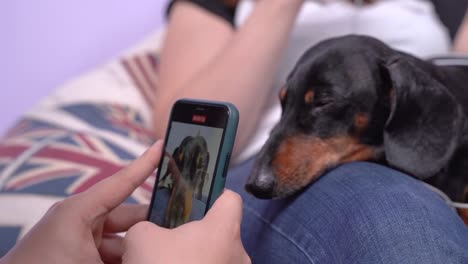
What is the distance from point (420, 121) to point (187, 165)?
1.21 feet

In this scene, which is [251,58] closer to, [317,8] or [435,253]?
[317,8]

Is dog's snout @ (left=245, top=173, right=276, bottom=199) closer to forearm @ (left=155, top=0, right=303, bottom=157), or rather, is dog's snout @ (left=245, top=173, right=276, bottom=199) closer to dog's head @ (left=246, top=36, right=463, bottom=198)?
dog's head @ (left=246, top=36, right=463, bottom=198)

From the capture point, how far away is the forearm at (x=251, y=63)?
1.15 m

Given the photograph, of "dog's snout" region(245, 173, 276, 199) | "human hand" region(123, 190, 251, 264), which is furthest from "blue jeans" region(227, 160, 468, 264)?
"human hand" region(123, 190, 251, 264)

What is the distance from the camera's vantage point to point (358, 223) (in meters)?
0.67

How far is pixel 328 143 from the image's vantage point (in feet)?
2.86

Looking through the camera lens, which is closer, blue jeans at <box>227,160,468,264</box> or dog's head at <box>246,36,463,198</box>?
blue jeans at <box>227,160,468,264</box>

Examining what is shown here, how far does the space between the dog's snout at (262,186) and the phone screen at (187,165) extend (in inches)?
5.3

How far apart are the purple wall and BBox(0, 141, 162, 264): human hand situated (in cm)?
109

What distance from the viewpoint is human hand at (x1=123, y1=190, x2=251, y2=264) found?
0.59m

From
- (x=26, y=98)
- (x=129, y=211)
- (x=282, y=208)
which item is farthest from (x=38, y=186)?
(x=26, y=98)

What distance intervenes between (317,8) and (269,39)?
0.18 meters

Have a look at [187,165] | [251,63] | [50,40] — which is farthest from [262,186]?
[50,40]

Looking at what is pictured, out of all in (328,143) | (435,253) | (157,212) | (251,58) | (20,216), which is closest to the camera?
(435,253)
